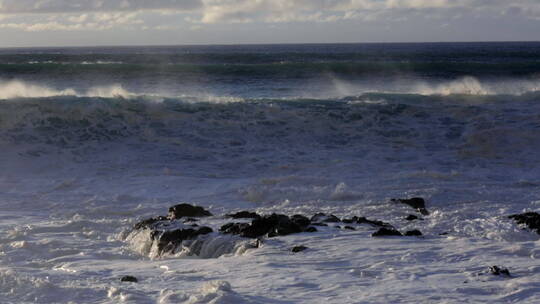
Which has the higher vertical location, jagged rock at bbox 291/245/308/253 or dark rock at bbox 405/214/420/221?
jagged rock at bbox 291/245/308/253

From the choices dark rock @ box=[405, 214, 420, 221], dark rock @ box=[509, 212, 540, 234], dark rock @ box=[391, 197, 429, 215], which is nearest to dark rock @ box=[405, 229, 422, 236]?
dark rock @ box=[405, 214, 420, 221]

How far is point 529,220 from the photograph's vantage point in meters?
8.49

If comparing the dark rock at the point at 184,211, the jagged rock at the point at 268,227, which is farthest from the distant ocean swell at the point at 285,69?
the jagged rock at the point at 268,227

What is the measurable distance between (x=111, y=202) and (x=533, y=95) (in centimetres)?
1387

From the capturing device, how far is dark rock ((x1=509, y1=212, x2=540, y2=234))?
27.3 ft

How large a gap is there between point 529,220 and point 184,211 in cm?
417

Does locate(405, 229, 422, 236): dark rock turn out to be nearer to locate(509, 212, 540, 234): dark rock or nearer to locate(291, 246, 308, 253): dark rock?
locate(291, 246, 308, 253): dark rock

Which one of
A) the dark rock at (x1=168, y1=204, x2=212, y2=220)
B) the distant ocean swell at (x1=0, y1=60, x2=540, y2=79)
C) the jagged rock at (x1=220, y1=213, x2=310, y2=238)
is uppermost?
the distant ocean swell at (x1=0, y1=60, x2=540, y2=79)

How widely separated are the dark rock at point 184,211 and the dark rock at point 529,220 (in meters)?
3.84

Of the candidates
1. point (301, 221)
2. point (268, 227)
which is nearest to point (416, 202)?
point (301, 221)

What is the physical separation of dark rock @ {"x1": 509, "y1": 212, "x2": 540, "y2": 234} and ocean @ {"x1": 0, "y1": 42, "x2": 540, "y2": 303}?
12cm

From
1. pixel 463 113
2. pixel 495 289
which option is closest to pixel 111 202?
pixel 495 289

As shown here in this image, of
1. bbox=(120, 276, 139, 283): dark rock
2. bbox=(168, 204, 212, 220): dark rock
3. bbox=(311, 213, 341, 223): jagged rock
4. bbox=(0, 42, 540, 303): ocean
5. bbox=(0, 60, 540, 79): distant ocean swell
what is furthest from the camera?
bbox=(0, 60, 540, 79): distant ocean swell

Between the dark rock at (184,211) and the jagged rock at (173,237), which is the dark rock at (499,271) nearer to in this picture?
the jagged rock at (173,237)
